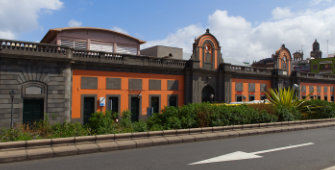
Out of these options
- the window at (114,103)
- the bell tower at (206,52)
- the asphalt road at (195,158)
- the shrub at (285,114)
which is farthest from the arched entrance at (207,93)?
the asphalt road at (195,158)

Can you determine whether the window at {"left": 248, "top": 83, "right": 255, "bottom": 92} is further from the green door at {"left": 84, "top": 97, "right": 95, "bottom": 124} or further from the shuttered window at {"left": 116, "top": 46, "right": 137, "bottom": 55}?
the green door at {"left": 84, "top": 97, "right": 95, "bottom": 124}

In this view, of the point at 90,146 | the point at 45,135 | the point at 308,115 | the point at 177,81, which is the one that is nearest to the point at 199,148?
the point at 90,146

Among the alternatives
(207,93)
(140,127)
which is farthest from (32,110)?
(207,93)

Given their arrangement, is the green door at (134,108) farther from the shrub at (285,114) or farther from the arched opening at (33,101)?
the shrub at (285,114)

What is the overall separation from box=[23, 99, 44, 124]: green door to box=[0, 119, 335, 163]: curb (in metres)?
10.6

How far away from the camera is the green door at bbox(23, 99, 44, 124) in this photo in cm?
1562

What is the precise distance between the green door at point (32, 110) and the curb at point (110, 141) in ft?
34.8

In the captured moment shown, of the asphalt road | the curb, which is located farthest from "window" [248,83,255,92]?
the asphalt road

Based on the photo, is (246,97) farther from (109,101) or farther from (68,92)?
(68,92)

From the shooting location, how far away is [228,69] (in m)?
25.9

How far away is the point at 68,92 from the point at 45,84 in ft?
5.26

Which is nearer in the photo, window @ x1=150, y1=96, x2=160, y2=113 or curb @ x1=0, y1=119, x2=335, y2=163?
curb @ x1=0, y1=119, x2=335, y2=163

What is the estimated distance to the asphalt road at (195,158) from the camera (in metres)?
5.95

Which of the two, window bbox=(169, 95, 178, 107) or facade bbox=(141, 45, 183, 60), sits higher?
facade bbox=(141, 45, 183, 60)
